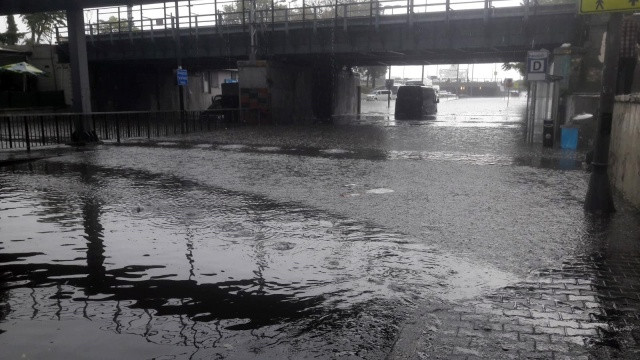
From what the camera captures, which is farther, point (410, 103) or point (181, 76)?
point (410, 103)

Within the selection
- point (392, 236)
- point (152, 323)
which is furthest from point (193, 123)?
point (152, 323)

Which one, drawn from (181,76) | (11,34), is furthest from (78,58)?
(11,34)

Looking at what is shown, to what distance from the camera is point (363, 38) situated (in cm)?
3125

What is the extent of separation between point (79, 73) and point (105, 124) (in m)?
2.39

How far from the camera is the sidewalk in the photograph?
12.0ft

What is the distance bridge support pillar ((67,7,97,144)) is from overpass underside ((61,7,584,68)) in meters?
14.0

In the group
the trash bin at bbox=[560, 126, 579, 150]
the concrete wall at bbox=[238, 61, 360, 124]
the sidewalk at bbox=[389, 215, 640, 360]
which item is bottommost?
the sidewalk at bbox=[389, 215, 640, 360]

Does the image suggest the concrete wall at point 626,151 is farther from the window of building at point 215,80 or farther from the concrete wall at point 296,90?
the window of building at point 215,80

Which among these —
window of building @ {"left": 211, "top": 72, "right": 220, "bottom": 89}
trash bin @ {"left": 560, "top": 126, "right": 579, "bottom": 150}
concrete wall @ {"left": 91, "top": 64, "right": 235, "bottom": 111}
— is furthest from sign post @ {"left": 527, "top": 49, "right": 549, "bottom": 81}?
window of building @ {"left": 211, "top": 72, "right": 220, "bottom": 89}

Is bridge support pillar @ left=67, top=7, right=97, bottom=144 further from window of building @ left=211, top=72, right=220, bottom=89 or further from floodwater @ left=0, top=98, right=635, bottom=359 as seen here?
window of building @ left=211, top=72, right=220, bottom=89

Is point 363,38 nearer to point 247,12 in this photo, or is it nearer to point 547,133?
point 247,12

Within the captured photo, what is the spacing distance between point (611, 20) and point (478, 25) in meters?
21.9

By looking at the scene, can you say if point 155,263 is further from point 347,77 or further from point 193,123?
point 347,77

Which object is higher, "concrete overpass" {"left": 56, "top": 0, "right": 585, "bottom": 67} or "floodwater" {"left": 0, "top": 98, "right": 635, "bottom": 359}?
"concrete overpass" {"left": 56, "top": 0, "right": 585, "bottom": 67}
